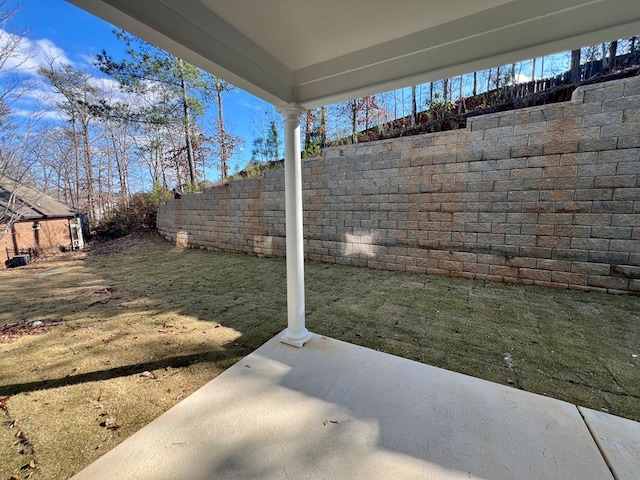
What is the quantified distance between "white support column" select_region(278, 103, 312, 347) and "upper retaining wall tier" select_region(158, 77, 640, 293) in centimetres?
310

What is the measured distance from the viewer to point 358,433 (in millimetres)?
1557

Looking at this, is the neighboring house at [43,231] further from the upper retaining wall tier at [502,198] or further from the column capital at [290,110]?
the column capital at [290,110]

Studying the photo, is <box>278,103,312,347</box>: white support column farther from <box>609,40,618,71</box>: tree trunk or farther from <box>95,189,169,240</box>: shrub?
<box>95,189,169,240</box>: shrub

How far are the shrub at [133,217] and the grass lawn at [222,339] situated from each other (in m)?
6.20

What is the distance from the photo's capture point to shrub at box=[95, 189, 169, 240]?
10.9m

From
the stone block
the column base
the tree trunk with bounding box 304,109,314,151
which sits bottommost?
the column base

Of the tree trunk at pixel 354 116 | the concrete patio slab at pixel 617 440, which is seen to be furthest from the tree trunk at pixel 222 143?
the concrete patio slab at pixel 617 440

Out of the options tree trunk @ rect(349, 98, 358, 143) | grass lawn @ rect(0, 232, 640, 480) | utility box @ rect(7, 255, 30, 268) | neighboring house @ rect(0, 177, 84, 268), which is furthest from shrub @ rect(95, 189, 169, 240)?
tree trunk @ rect(349, 98, 358, 143)

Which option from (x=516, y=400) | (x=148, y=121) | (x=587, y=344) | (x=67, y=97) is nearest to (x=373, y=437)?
(x=516, y=400)

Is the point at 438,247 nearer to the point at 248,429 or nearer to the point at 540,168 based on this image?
the point at 540,168

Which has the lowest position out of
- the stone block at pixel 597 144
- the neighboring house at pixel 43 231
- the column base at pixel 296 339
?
the column base at pixel 296 339

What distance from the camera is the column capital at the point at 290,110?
2262 mm

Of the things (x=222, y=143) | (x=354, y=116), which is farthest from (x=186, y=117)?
(x=354, y=116)

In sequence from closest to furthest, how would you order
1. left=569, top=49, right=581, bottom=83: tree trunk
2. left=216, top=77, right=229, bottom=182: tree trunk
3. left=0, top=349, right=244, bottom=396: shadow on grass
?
left=0, top=349, right=244, bottom=396: shadow on grass < left=569, top=49, right=581, bottom=83: tree trunk < left=216, top=77, right=229, bottom=182: tree trunk
